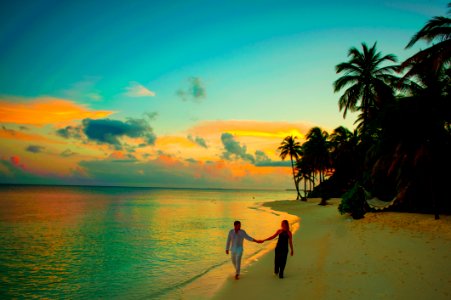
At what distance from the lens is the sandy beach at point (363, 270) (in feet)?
26.0

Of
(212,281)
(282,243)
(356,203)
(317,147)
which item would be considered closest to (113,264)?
(212,281)

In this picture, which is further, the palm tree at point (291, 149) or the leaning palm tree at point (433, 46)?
the palm tree at point (291, 149)

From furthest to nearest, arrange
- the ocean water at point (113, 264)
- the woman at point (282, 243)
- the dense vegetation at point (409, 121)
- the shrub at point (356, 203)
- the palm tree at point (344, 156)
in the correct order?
1. the palm tree at point (344, 156)
2. the shrub at point (356, 203)
3. the dense vegetation at point (409, 121)
4. the ocean water at point (113, 264)
5. the woman at point (282, 243)

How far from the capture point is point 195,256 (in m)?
16.0

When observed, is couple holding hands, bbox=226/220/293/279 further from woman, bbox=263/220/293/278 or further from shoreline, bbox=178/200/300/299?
shoreline, bbox=178/200/300/299

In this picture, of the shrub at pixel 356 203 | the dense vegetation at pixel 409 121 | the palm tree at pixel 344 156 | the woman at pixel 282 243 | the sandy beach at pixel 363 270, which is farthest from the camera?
the palm tree at pixel 344 156

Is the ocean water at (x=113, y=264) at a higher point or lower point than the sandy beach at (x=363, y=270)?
lower

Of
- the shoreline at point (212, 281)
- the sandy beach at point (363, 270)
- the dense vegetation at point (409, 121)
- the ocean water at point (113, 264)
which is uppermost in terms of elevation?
the dense vegetation at point (409, 121)

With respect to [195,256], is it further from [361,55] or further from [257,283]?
[361,55]

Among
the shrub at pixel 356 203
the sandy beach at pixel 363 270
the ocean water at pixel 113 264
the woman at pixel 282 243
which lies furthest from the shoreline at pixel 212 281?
the shrub at pixel 356 203

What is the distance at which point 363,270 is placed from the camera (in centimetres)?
975

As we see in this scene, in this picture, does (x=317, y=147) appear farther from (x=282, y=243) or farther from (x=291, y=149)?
(x=282, y=243)

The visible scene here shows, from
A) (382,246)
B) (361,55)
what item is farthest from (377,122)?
(382,246)

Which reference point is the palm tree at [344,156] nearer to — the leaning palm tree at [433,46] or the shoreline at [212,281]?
the leaning palm tree at [433,46]
